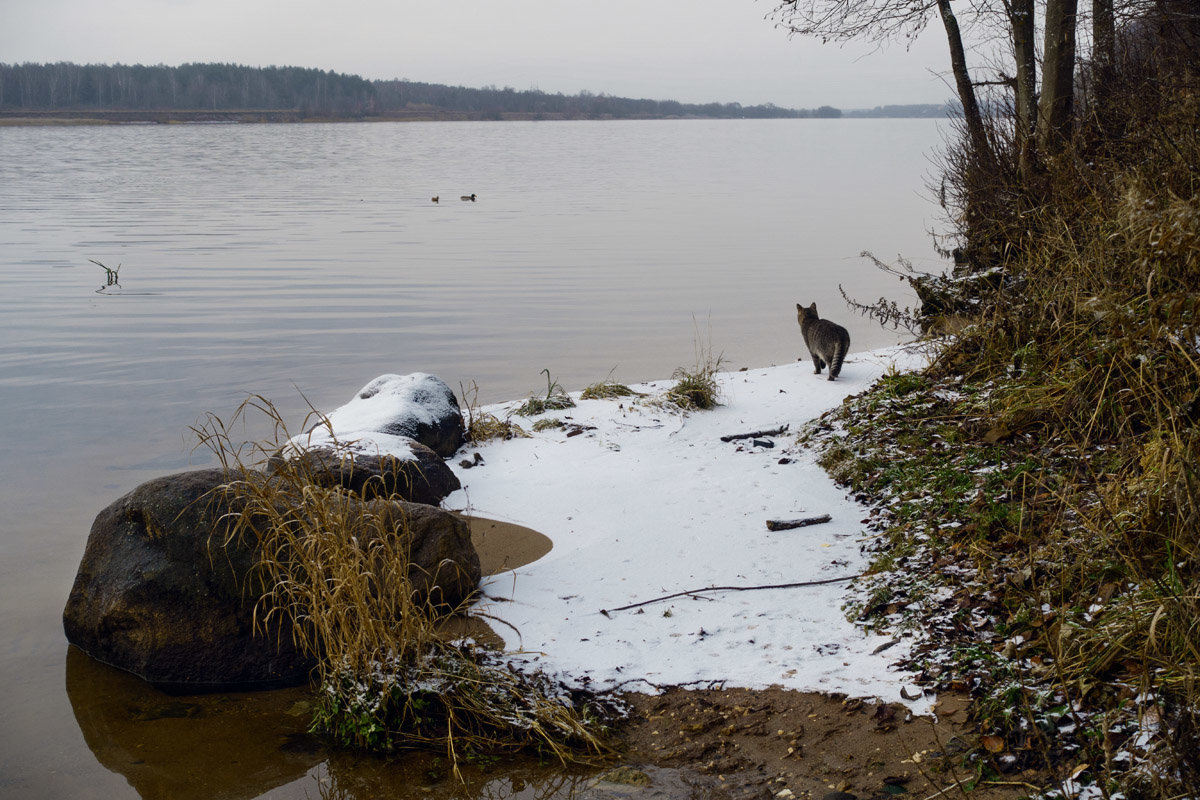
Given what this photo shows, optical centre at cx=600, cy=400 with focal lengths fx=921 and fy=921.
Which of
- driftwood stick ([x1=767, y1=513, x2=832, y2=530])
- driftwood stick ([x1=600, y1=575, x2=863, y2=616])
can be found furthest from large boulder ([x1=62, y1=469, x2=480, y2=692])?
driftwood stick ([x1=767, y1=513, x2=832, y2=530])

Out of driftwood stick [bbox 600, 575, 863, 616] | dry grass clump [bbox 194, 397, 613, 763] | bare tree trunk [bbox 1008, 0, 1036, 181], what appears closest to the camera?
dry grass clump [bbox 194, 397, 613, 763]

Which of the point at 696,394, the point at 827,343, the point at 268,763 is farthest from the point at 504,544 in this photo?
the point at 827,343

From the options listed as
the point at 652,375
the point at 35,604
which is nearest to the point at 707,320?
the point at 652,375

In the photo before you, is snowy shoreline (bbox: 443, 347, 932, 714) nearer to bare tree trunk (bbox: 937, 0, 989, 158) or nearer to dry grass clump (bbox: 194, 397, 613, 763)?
dry grass clump (bbox: 194, 397, 613, 763)

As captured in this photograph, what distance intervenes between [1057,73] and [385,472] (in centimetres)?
736

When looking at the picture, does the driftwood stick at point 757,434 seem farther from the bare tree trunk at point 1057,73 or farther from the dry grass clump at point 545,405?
the bare tree trunk at point 1057,73

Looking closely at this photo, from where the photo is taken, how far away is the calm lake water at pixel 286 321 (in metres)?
4.38

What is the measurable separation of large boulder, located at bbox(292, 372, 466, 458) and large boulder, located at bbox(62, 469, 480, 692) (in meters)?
1.45

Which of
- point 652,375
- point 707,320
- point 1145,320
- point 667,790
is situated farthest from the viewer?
point 707,320

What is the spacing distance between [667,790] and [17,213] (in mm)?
29129

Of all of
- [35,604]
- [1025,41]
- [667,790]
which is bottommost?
[35,604]

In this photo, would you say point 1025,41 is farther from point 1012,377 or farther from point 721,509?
point 721,509

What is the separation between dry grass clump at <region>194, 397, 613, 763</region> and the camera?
401 centimetres

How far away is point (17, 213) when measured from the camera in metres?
26.3
